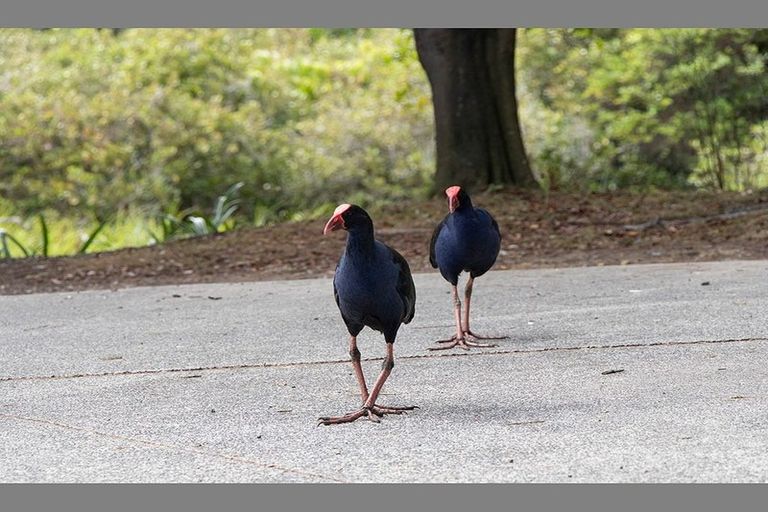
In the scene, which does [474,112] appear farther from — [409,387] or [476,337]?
[409,387]

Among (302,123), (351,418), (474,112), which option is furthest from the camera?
(302,123)

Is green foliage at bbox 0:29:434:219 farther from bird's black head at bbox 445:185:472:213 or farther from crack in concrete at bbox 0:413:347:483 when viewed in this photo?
crack in concrete at bbox 0:413:347:483

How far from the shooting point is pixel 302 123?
2255 cm

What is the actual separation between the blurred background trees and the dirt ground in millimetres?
2551

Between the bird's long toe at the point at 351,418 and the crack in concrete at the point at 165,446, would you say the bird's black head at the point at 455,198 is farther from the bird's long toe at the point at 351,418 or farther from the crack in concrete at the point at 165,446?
the crack in concrete at the point at 165,446

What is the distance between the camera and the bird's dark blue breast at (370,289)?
6141 mm

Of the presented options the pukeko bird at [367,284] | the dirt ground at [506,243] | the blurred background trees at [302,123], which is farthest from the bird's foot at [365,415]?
the blurred background trees at [302,123]

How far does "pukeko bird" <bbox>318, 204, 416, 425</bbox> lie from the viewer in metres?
6.07

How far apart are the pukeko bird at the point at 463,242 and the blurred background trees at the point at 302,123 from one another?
30.2ft

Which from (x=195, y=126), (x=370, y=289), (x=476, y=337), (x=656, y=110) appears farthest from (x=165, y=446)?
(x=656, y=110)

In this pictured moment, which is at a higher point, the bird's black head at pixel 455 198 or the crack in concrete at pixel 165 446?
the bird's black head at pixel 455 198

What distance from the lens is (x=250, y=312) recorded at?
1012 cm

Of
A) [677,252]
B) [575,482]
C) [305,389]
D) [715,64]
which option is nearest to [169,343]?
[305,389]

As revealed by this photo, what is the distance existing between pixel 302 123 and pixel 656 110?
6.10 meters
